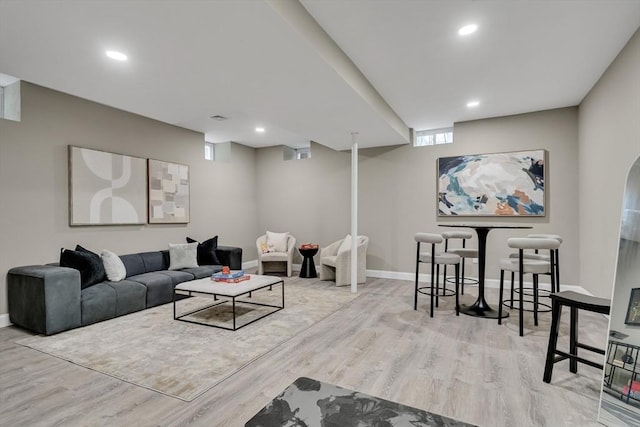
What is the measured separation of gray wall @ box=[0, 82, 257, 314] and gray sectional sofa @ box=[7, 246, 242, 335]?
0.34m

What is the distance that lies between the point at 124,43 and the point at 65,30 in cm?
39

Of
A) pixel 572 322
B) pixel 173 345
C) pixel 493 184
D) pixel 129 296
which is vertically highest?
pixel 493 184

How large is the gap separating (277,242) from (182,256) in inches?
82.4

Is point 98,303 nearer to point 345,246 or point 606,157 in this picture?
point 345,246

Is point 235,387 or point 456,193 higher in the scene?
point 456,193

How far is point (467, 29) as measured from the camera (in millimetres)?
2852

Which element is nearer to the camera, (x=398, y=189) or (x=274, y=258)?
(x=398, y=189)

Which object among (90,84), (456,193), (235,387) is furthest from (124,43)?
(456,193)

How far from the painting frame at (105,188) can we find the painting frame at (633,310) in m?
5.38

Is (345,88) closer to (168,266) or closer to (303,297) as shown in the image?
(303,297)

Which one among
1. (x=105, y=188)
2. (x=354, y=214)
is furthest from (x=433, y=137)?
(x=105, y=188)

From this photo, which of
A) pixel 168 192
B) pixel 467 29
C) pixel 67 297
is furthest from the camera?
pixel 168 192

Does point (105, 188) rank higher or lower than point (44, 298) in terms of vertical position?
higher

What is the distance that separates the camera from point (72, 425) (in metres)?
1.85
